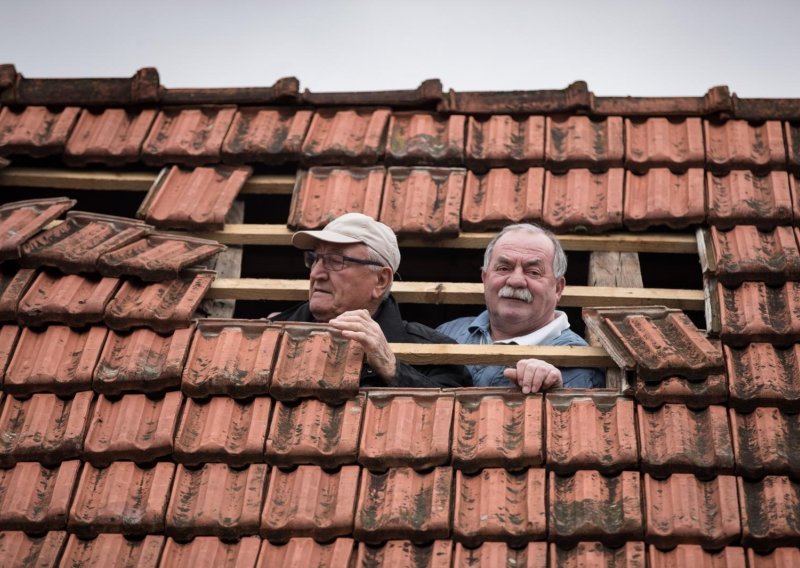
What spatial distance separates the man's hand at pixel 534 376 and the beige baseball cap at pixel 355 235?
0.99 m

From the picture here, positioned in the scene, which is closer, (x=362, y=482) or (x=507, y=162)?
(x=362, y=482)

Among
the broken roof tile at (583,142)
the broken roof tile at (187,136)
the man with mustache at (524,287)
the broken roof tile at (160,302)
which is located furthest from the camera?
the broken roof tile at (187,136)

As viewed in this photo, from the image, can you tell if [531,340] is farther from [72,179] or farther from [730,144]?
[72,179]

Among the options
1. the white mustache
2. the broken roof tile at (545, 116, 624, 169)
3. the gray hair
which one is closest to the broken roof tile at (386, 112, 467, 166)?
the broken roof tile at (545, 116, 624, 169)

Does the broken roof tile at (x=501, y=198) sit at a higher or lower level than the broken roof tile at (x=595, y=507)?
higher

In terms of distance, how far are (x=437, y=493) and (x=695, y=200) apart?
2.12 m

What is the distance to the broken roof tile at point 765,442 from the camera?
424cm

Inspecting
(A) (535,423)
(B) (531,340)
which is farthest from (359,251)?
(A) (535,423)

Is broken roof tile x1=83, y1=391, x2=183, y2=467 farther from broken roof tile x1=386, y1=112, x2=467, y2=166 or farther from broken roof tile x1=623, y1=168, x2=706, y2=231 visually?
broken roof tile x1=623, y1=168, x2=706, y2=231

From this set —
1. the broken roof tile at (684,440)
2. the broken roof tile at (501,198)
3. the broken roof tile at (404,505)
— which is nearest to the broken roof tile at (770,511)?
the broken roof tile at (684,440)

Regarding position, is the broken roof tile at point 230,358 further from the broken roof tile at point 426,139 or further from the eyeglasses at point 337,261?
the broken roof tile at point 426,139

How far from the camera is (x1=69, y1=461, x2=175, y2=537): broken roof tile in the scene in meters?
4.18

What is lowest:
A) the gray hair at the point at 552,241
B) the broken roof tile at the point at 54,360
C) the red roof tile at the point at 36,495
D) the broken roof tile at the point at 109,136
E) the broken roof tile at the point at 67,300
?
the red roof tile at the point at 36,495

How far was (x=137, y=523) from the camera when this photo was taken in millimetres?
4168
